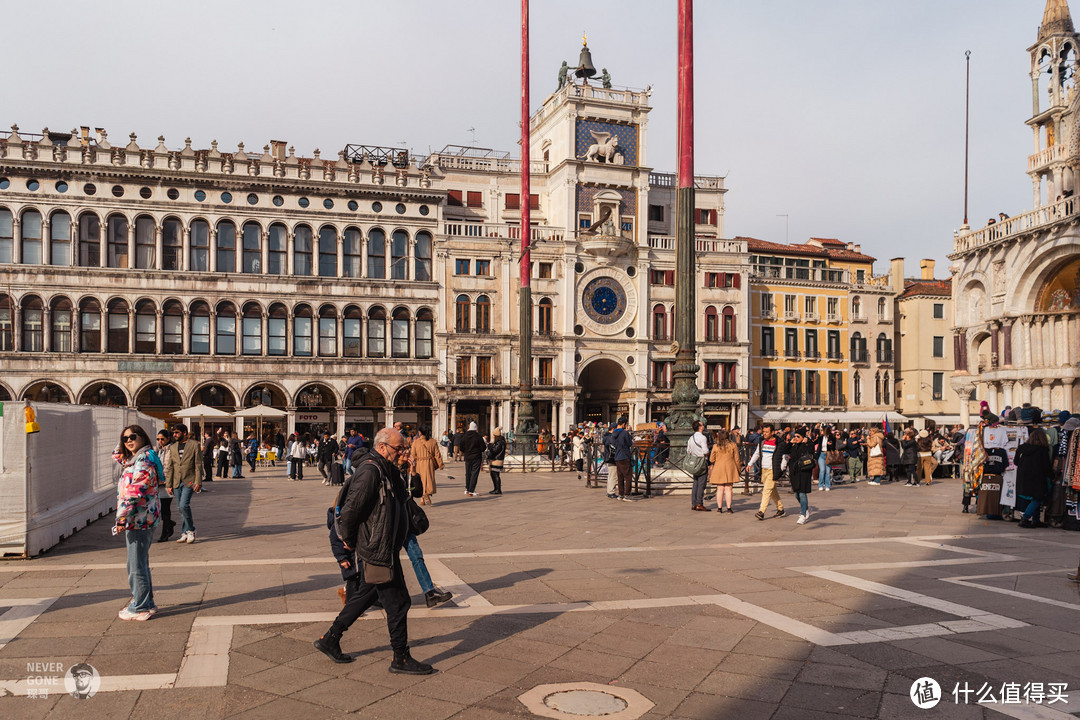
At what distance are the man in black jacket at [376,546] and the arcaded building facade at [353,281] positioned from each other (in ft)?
129

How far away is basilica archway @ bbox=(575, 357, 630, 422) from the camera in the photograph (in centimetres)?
5019

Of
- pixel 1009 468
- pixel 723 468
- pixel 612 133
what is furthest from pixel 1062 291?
pixel 612 133

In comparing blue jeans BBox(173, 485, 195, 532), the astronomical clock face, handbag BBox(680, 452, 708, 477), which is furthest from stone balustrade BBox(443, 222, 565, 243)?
blue jeans BBox(173, 485, 195, 532)

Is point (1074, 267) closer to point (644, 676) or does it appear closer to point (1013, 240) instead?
point (1013, 240)

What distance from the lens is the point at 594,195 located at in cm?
4988

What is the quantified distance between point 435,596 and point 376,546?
6.96 feet

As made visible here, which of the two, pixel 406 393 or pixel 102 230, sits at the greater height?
pixel 102 230

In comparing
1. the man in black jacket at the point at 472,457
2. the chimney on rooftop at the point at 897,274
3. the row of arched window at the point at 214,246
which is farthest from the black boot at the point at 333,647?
the chimney on rooftop at the point at 897,274

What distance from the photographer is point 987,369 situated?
36094 millimetres

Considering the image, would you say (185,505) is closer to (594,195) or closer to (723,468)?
(723,468)

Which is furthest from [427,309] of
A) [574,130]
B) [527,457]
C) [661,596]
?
[661,596]

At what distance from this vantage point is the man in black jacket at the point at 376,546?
609 centimetres

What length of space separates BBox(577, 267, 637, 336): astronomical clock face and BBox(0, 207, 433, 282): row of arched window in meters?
8.62

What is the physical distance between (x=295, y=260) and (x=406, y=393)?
8.79 m
